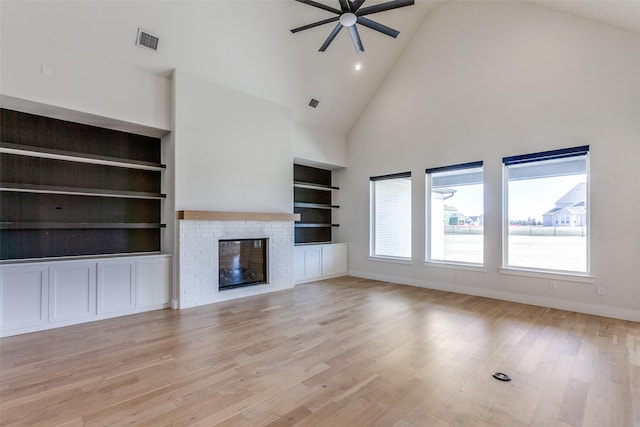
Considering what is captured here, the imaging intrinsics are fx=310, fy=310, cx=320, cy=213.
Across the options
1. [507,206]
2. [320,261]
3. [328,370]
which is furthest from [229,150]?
[507,206]

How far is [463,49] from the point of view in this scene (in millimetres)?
5594

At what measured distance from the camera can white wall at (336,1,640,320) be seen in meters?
4.13

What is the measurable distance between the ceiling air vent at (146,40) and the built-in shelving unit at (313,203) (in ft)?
11.5

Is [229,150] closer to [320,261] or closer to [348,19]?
[348,19]

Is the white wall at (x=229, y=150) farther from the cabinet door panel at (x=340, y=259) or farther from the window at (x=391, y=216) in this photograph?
the window at (x=391, y=216)

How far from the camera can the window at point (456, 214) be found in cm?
553

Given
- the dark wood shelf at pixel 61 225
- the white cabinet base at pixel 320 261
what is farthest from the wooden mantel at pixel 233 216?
the white cabinet base at pixel 320 261

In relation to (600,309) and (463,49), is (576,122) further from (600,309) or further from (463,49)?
(600,309)

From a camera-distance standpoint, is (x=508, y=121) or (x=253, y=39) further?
(x=508, y=121)

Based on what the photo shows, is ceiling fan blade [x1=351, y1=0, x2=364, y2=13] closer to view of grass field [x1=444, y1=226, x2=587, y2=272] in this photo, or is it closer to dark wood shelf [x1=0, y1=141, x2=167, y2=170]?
dark wood shelf [x1=0, y1=141, x2=167, y2=170]

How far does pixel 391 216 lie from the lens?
6.86m

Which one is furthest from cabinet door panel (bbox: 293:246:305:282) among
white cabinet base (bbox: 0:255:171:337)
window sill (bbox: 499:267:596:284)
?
window sill (bbox: 499:267:596:284)

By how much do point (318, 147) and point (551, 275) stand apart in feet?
15.9

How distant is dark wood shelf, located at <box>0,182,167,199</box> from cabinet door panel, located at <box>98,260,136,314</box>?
3.24ft
